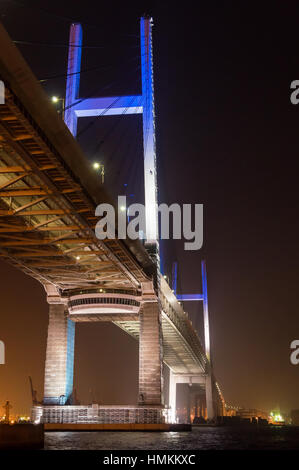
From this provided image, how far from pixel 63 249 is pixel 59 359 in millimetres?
12692

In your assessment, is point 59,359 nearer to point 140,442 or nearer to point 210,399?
point 140,442

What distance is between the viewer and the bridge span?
18250 mm

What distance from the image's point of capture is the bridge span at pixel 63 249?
59.9ft

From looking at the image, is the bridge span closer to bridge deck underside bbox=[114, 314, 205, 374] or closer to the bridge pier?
bridge deck underside bbox=[114, 314, 205, 374]

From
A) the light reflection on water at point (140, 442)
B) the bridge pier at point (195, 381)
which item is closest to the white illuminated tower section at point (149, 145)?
the light reflection on water at point (140, 442)

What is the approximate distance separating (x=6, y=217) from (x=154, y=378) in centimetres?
1940

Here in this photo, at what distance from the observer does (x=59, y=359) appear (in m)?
43.2

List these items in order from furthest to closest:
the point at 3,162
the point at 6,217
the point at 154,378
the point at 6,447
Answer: the point at 154,378 → the point at 6,217 → the point at 3,162 → the point at 6,447

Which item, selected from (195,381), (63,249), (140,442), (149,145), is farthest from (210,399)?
(140,442)

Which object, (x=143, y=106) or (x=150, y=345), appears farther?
(x=150, y=345)
